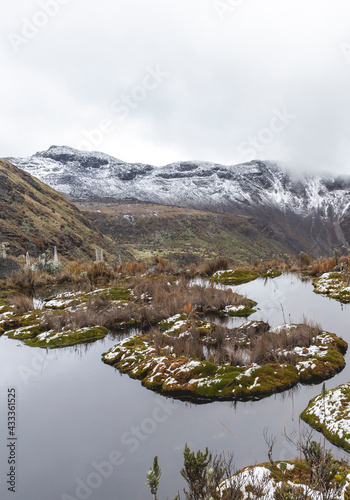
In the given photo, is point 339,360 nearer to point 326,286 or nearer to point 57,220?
point 326,286

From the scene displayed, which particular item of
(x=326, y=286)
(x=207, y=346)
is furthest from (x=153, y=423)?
(x=326, y=286)

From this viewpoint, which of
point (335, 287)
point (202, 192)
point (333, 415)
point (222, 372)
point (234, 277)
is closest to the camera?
point (333, 415)

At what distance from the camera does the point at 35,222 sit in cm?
3475

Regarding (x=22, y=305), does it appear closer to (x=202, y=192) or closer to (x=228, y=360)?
(x=228, y=360)

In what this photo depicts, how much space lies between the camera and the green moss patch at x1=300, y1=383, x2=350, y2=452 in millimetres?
4090

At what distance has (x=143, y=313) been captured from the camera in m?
10.5

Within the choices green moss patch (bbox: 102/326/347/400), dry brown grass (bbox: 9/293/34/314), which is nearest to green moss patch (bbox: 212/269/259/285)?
dry brown grass (bbox: 9/293/34/314)

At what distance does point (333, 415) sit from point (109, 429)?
3143 millimetres

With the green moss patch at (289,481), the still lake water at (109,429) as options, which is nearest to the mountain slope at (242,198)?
the still lake water at (109,429)

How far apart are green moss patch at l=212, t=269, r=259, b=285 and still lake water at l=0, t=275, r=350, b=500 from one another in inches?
442

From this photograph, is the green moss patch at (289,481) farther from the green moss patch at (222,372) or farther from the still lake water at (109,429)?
the green moss patch at (222,372)

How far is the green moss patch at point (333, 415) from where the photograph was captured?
4.09 m

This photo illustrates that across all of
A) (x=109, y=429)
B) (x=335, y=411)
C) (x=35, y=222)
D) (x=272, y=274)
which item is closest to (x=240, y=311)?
(x=335, y=411)

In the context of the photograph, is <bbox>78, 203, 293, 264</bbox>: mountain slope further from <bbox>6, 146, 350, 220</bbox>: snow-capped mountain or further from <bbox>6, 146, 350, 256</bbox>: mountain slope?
<bbox>6, 146, 350, 220</bbox>: snow-capped mountain
